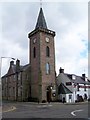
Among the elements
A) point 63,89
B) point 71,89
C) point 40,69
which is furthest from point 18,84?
point 71,89

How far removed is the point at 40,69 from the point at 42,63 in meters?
1.74

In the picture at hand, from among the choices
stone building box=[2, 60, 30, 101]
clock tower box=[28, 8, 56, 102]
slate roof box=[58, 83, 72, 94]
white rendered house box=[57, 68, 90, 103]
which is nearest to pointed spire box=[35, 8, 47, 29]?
clock tower box=[28, 8, 56, 102]

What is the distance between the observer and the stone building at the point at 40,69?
2175 inches

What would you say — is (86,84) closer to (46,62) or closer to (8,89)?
(46,62)

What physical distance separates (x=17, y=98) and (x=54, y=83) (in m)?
12.4

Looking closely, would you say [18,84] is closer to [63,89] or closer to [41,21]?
[63,89]

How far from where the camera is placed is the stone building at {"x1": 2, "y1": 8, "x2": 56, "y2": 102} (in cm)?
5525

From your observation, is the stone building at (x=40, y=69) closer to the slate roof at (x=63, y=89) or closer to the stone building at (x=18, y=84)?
the stone building at (x=18, y=84)

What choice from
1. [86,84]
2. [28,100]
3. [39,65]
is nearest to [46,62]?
[39,65]

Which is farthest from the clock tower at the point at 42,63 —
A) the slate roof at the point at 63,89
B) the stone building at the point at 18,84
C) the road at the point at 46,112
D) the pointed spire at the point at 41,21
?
the road at the point at 46,112

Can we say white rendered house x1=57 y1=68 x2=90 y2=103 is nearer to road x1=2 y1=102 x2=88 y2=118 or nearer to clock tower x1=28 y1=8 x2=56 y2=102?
clock tower x1=28 y1=8 x2=56 y2=102

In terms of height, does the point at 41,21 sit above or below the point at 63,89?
above

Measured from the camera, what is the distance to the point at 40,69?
55031 mm

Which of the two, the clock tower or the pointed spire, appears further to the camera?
the pointed spire
